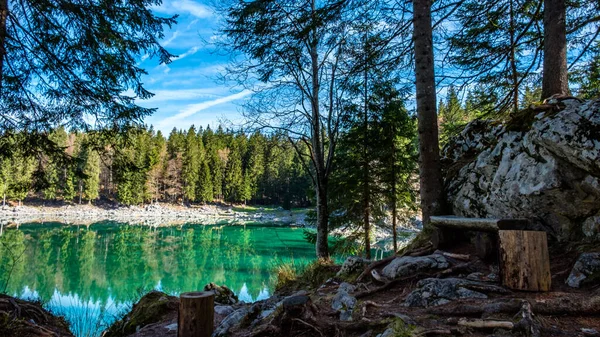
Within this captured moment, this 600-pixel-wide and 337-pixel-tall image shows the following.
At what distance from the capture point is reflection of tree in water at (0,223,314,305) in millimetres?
12320

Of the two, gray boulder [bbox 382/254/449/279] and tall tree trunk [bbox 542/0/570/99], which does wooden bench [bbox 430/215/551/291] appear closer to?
gray boulder [bbox 382/254/449/279]

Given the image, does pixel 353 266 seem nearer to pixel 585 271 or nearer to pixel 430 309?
pixel 430 309

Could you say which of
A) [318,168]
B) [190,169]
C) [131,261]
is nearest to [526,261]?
[318,168]

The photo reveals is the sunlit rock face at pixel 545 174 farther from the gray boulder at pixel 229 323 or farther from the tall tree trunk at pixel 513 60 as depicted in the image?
the gray boulder at pixel 229 323

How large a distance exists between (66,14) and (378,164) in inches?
297

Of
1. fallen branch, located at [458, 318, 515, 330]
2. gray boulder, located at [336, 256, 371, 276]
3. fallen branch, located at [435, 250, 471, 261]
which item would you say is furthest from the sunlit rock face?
fallen branch, located at [458, 318, 515, 330]

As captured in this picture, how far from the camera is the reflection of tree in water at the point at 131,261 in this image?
12320 millimetres

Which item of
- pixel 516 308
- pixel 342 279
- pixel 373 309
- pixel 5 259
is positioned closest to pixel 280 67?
pixel 342 279

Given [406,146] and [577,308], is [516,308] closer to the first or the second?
[577,308]

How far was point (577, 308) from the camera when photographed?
6.52 feet

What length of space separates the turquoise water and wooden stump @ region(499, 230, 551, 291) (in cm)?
486

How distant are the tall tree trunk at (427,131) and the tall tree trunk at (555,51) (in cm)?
149

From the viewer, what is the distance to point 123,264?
16531mm

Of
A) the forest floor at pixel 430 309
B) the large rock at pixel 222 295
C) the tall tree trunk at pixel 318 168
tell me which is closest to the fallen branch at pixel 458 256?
the forest floor at pixel 430 309
